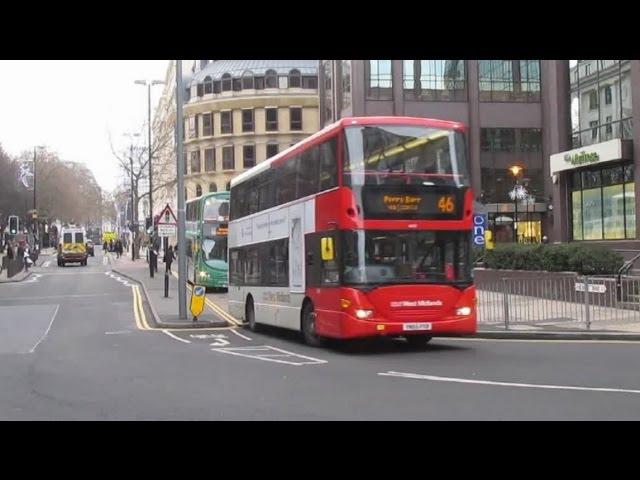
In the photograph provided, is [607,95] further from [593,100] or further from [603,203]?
[603,203]

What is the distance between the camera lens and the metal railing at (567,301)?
58.8 feet

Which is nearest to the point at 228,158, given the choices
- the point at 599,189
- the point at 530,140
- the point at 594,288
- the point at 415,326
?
the point at 530,140

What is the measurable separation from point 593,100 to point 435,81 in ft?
65.7

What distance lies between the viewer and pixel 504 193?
51.2m

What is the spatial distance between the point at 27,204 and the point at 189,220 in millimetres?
52293

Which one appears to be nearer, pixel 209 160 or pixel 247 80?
pixel 247 80

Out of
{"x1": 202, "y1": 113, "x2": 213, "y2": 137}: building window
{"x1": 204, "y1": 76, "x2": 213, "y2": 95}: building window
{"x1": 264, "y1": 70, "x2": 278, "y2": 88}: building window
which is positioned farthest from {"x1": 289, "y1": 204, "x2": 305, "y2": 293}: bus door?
{"x1": 204, "y1": 76, "x2": 213, "y2": 95}: building window

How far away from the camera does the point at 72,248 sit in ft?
199

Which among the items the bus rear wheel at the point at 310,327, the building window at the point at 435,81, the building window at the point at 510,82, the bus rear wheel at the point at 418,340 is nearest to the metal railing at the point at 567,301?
the bus rear wheel at the point at 418,340

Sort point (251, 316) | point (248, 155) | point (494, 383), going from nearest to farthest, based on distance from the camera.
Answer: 1. point (494, 383)
2. point (251, 316)
3. point (248, 155)

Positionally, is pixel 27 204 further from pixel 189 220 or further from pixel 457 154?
pixel 457 154

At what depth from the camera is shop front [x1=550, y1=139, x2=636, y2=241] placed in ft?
89.3
